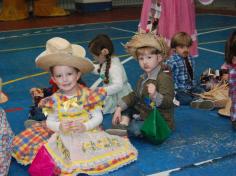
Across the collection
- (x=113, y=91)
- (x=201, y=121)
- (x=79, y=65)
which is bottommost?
(x=201, y=121)

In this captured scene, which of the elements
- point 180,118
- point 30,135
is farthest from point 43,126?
point 180,118

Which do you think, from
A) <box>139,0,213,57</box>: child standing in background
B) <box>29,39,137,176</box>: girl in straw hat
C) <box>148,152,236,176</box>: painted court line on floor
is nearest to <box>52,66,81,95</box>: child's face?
<box>29,39,137,176</box>: girl in straw hat

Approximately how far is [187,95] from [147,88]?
3.96ft

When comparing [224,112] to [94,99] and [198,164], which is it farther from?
[94,99]

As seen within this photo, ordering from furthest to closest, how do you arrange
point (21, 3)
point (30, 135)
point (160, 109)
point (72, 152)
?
point (21, 3)
point (160, 109)
point (30, 135)
point (72, 152)

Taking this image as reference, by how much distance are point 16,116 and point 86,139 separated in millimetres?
1495

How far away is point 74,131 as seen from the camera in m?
2.91

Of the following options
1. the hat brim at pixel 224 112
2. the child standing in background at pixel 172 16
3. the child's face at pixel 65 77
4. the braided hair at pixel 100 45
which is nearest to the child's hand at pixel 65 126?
the child's face at pixel 65 77

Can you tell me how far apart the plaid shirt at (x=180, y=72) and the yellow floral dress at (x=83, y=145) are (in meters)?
1.76

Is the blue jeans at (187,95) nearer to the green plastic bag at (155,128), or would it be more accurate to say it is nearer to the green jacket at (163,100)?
the green jacket at (163,100)

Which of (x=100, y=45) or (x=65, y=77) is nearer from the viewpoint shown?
(x=65, y=77)

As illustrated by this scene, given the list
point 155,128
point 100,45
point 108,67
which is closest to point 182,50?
point 108,67

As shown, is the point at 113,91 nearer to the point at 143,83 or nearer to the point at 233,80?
the point at 143,83

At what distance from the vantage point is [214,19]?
456 inches
